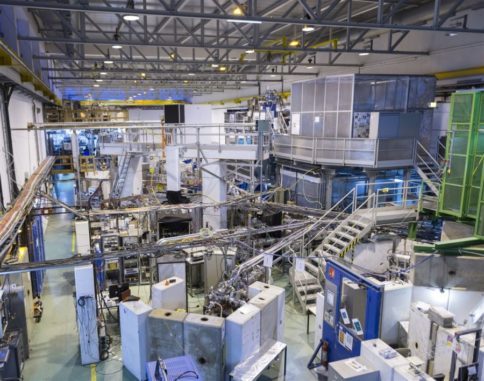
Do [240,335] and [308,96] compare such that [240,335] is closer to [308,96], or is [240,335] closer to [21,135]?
[21,135]

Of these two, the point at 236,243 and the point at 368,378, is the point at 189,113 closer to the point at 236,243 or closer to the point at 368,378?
the point at 236,243

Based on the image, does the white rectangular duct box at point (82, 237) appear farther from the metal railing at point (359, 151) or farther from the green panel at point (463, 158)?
the green panel at point (463, 158)

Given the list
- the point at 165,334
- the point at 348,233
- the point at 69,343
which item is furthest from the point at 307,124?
the point at 69,343

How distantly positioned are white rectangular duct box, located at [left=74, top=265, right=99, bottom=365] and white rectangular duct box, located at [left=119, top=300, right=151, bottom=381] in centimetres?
74

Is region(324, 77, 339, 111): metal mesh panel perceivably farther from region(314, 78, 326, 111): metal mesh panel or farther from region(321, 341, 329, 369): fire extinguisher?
region(321, 341, 329, 369): fire extinguisher

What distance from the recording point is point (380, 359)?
17.6ft

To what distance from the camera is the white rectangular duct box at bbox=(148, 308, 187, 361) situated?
707cm

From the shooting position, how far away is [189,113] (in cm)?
2052

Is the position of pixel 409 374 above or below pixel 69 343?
above

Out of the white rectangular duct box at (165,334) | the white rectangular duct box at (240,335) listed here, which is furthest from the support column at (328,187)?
the white rectangular duct box at (165,334)

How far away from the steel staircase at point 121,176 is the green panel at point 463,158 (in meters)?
13.4

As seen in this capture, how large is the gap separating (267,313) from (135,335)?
2600 millimetres

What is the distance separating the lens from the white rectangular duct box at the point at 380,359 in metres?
5.19

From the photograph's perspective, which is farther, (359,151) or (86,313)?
(359,151)
